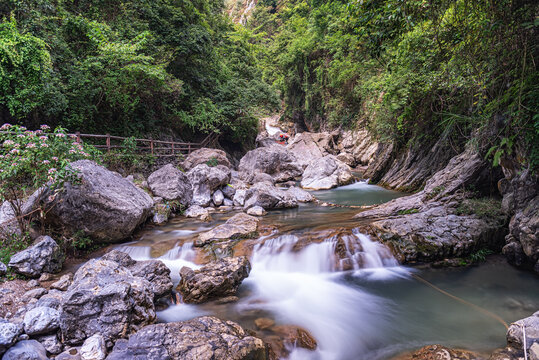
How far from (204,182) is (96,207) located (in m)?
5.03

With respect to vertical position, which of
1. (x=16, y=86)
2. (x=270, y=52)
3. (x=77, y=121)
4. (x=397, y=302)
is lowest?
(x=397, y=302)

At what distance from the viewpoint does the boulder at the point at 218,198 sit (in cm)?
1022

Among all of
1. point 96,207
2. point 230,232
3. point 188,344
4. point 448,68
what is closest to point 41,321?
point 188,344

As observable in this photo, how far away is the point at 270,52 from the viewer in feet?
104

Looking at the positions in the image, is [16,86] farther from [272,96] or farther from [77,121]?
[272,96]

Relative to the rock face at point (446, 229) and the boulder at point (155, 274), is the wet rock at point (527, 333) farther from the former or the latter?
the boulder at point (155, 274)

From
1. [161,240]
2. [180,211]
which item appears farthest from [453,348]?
[180,211]

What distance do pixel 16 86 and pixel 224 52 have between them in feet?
50.7

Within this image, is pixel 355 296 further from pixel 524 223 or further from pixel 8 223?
pixel 8 223

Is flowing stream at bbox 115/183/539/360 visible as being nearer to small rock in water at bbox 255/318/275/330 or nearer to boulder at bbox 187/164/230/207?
small rock in water at bbox 255/318/275/330

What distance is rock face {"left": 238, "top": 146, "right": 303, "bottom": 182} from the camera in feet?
50.4

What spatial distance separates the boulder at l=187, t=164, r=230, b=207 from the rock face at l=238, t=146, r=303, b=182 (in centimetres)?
403

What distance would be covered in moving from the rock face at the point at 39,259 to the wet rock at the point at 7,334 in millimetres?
1849

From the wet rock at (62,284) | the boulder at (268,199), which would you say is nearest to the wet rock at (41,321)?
the wet rock at (62,284)
